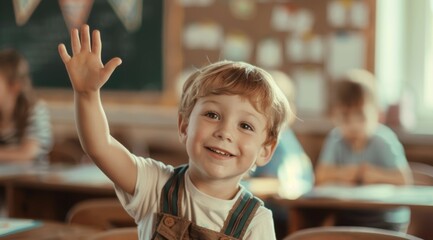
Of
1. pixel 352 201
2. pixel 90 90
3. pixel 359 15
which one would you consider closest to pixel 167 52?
pixel 359 15

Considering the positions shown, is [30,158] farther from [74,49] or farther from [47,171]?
[74,49]

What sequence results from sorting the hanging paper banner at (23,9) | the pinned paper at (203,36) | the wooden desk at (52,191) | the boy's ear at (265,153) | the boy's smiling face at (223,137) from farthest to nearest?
the hanging paper banner at (23,9) → the pinned paper at (203,36) → the wooden desk at (52,191) → the boy's ear at (265,153) → the boy's smiling face at (223,137)

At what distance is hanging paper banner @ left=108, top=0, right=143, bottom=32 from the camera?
6660 millimetres

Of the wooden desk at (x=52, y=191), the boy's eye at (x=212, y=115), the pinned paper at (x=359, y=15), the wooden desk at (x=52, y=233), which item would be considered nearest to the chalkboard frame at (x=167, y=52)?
the pinned paper at (x=359, y=15)

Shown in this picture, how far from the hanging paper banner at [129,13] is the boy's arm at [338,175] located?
2864 millimetres

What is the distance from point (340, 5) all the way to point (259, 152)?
13.9ft

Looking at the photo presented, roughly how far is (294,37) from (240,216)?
14.6 ft

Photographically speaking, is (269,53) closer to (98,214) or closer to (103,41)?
(103,41)

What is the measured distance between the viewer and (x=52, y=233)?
96.2 inches

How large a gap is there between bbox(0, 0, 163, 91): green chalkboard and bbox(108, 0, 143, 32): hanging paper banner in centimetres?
4

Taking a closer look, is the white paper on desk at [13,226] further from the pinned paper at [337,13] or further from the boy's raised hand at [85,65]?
the pinned paper at [337,13]

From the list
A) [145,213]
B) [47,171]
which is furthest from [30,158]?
[145,213]

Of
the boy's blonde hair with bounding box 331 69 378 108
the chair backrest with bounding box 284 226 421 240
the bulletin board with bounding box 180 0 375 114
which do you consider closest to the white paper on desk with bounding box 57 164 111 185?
the boy's blonde hair with bounding box 331 69 378 108

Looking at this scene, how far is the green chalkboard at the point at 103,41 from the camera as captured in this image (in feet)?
21.7
